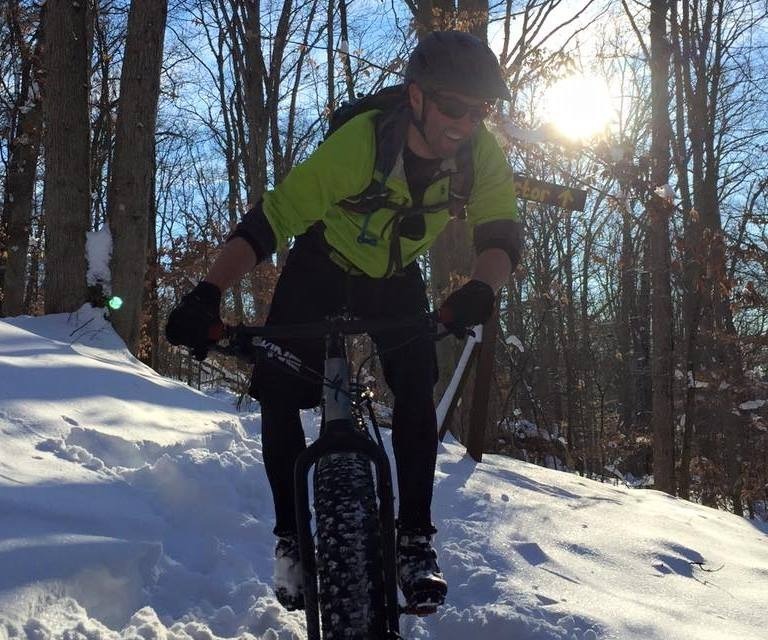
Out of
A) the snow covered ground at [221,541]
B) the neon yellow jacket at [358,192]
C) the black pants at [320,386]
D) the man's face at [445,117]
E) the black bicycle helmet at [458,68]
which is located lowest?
the snow covered ground at [221,541]

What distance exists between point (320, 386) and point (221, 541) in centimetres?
114

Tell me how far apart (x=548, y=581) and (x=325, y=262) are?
1.66 m

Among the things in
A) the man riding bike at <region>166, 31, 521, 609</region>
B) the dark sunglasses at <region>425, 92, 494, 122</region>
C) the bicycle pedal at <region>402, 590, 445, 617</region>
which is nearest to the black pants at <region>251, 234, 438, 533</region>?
the man riding bike at <region>166, 31, 521, 609</region>

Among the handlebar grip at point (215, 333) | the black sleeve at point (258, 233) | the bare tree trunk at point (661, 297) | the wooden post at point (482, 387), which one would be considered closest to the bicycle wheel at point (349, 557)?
the handlebar grip at point (215, 333)

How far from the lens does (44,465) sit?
305 cm

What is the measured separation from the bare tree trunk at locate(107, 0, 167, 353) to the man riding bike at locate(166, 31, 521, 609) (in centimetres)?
536

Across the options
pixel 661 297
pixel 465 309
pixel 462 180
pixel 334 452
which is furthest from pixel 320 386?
pixel 661 297

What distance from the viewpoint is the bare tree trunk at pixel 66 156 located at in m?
6.97

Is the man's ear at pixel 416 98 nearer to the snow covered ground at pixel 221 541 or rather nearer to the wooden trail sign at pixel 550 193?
the snow covered ground at pixel 221 541

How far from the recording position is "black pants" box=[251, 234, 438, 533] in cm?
222

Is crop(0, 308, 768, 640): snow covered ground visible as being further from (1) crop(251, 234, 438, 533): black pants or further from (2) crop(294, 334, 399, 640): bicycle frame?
(2) crop(294, 334, 399, 640): bicycle frame

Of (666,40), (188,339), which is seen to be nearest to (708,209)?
(666,40)

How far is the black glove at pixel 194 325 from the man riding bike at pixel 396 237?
183 millimetres

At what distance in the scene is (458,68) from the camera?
217cm
